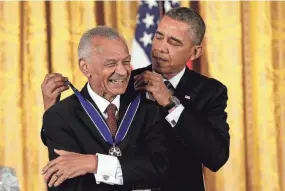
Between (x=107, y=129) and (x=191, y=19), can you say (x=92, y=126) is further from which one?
(x=191, y=19)

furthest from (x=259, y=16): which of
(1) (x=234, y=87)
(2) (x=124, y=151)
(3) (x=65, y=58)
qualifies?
(2) (x=124, y=151)

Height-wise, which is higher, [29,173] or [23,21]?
[23,21]

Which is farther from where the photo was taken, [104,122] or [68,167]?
[104,122]

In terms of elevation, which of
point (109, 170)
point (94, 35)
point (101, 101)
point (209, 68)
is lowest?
point (109, 170)

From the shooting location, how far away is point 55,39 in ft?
13.4

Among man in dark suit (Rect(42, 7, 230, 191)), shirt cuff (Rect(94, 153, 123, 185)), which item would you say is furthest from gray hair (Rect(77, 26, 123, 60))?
shirt cuff (Rect(94, 153, 123, 185))

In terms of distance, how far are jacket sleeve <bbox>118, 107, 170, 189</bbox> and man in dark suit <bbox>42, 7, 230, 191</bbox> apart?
7.7 inches

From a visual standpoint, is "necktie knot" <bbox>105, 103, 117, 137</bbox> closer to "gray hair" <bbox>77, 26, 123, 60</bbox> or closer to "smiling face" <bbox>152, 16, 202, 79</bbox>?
"gray hair" <bbox>77, 26, 123, 60</bbox>

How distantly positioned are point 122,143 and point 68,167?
0.21m

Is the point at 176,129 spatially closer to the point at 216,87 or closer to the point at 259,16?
the point at 216,87

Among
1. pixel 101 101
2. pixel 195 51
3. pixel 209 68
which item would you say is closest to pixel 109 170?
pixel 101 101

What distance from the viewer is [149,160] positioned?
1971 millimetres

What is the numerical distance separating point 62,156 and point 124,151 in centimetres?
22

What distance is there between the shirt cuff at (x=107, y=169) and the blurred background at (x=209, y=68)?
2.12 metres
